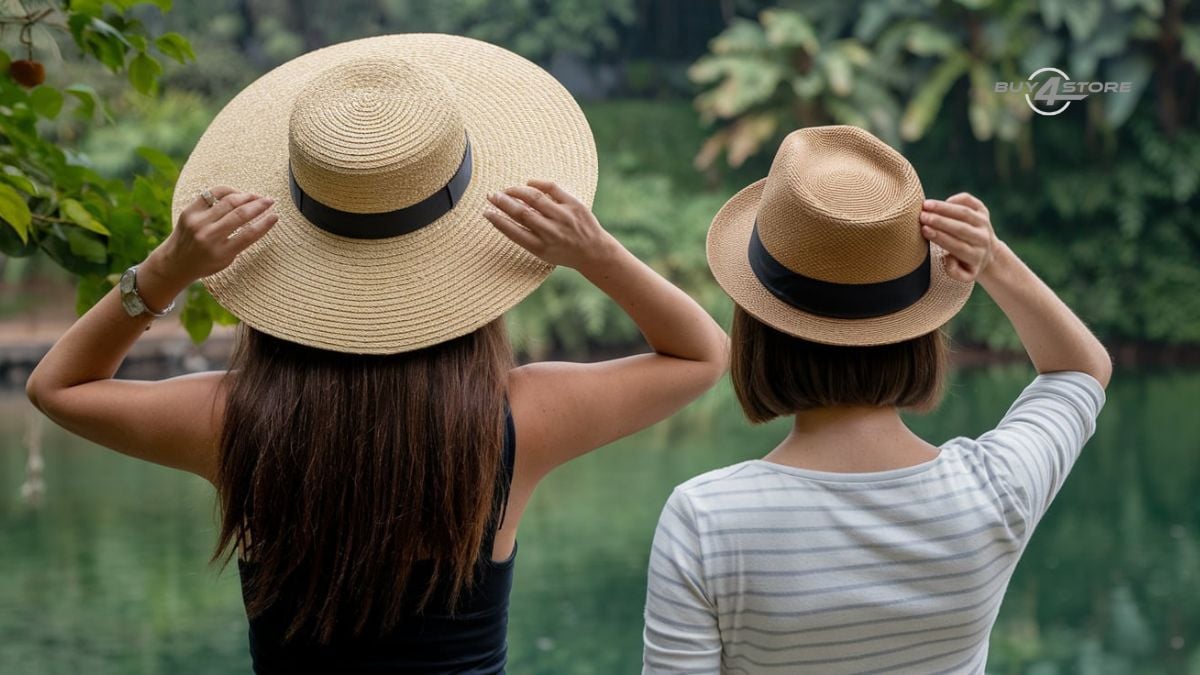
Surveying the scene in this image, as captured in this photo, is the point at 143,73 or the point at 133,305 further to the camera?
the point at 143,73

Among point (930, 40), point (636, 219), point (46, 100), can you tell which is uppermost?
point (46, 100)

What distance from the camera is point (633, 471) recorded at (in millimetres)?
6883

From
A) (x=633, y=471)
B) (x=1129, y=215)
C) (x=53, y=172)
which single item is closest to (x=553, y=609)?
(x=633, y=471)

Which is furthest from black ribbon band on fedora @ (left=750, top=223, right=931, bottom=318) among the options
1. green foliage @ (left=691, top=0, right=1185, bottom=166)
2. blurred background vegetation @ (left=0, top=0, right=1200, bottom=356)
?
green foliage @ (left=691, top=0, right=1185, bottom=166)

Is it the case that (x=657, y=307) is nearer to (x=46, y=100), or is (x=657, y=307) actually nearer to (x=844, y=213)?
(x=844, y=213)

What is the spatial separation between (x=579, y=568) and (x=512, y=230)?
168 inches

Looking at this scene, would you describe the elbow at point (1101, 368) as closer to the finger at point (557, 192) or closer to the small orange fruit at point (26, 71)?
the finger at point (557, 192)

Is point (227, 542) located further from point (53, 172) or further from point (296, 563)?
point (53, 172)

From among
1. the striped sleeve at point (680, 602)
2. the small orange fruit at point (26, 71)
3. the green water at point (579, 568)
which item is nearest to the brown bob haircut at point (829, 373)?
the striped sleeve at point (680, 602)

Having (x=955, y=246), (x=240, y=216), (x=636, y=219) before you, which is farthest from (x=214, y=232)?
(x=636, y=219)

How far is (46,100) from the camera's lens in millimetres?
1361

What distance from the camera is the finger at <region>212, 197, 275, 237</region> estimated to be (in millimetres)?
904

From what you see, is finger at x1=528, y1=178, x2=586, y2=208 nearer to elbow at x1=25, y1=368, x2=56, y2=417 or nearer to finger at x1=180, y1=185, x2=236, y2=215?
finger at x1=180, y1=185, x2=236, y2=215

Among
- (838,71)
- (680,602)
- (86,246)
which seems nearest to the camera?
(680,602)
